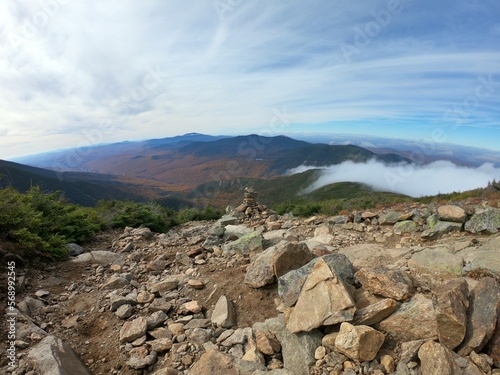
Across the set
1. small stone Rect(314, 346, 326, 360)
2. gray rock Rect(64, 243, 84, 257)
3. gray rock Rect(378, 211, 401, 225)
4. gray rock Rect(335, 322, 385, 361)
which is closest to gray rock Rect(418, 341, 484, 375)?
gray rock Rect(335, 322, 385, 361)

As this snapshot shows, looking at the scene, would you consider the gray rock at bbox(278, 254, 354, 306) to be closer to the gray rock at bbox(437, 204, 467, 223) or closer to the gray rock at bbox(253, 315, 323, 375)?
the gray rock at bbox(253, 315, 323, 375)

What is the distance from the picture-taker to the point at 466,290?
390 centimetres

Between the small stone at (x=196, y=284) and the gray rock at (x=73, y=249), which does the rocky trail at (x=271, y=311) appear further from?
the gray rock at (x=73, y=249)

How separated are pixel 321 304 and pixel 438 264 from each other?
3.01 m

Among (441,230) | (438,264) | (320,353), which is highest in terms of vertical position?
(438,264)

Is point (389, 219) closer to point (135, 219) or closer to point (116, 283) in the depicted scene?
point (116, 283)

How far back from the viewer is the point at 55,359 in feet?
12.8

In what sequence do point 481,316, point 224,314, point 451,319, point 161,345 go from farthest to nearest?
point 224,314 < point 161,345 < point 481,316 < point 451,319

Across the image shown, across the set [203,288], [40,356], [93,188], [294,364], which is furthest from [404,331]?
[93,188]

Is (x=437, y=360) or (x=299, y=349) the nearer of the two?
(x=437, y=360)

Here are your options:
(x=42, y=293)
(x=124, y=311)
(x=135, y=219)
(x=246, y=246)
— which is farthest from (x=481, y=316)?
(x=135, y=219)

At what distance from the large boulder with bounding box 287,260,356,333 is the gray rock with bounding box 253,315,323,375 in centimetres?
12

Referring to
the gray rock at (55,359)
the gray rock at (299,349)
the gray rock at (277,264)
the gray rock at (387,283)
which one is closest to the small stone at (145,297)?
the gray rock at (55,359)

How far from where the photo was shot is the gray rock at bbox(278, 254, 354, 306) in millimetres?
4664
